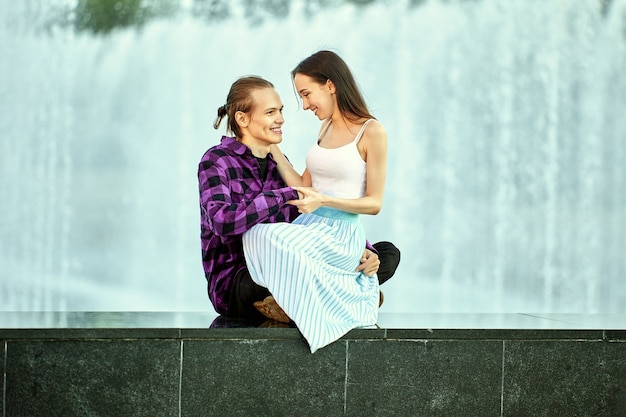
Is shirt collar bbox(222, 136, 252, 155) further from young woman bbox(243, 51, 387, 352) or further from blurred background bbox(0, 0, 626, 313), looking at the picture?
blurred background bbox(0, 0, 626, 313)

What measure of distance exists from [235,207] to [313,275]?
0.38m

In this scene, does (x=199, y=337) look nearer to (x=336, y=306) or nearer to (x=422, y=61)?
(x=336, y=306)

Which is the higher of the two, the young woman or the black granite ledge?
the young woman

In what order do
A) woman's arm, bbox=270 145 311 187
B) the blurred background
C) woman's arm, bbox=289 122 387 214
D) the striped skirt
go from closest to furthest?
the striped skirt, woman's arm, bbox=289 122 387 214, woman's arm, bbox=270 145 311 187, the blurred background

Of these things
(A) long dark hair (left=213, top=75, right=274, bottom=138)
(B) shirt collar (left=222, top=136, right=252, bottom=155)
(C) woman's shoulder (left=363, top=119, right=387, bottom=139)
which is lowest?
(B) shirt collar (left=222, top=136, right=252, bottom=155)

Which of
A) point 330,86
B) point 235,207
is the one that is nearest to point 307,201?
point 235,207

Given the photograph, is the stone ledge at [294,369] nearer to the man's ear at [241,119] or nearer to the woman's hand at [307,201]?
the woman's hand at [307,201]

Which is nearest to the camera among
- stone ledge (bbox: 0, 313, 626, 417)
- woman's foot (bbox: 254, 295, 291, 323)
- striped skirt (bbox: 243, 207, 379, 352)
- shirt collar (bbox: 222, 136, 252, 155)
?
stone ledge (bbox: 0, 313, 626, 417)

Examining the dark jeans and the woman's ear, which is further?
the woman's ear

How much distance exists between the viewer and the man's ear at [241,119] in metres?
4.23

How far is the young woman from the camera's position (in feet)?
12.7

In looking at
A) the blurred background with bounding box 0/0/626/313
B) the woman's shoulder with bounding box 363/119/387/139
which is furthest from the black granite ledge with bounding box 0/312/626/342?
the blurred background with bounding box 0/0/626/313

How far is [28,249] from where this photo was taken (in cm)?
1086

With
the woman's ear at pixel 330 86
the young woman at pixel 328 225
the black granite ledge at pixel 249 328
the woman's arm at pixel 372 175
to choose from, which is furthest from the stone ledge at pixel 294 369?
the woman's ear at pixel 330 86
